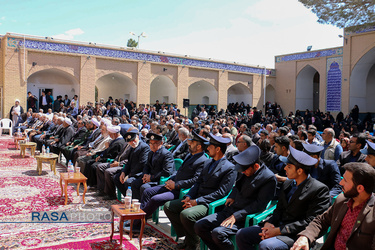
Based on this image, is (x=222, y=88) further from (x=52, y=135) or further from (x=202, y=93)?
(x=52, y=135)

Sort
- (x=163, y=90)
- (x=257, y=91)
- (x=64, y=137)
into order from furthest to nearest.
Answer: (x=257, y=91) < (x=163, y=90) < (x=64, y=137)

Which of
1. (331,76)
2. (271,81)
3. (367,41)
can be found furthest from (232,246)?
(271,81)

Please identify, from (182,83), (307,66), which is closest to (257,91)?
(307,66)

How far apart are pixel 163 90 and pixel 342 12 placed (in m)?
12.2

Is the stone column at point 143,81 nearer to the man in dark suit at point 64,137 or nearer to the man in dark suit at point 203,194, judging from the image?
the man in dark suit at point 64,137

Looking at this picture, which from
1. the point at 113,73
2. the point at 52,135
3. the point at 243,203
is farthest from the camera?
the point at 113,73

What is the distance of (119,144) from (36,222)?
7.62 ft

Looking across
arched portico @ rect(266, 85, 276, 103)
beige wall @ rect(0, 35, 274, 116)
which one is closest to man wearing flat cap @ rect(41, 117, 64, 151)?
beige wall @ rect(0, 35, 274, 116)

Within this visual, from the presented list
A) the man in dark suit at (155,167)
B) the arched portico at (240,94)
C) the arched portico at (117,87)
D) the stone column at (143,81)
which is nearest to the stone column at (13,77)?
the arched portico at (117,87)

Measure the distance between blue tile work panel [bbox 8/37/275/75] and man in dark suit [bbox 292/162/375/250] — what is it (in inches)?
672

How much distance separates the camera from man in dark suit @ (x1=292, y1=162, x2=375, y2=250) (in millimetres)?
2434

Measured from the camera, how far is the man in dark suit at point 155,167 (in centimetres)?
511

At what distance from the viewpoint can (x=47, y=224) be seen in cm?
476

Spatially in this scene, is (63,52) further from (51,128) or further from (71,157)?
(71,157)
